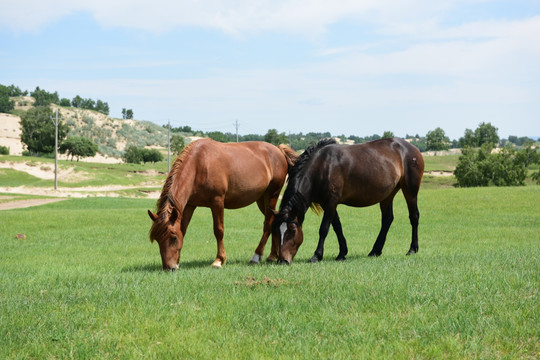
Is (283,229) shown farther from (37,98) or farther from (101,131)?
(37,98)

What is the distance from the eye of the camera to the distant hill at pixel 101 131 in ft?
393

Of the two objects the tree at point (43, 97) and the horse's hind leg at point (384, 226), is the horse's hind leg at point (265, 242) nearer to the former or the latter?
the horse's hind leg at point (384, 226)

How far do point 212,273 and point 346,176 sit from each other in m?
3.72

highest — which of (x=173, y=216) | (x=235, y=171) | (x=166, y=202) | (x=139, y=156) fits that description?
(x=235, y=171)

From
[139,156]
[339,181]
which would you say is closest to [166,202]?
[339,181]

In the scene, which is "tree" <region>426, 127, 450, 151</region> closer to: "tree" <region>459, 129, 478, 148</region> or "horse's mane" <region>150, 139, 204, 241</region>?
"tree" <region>459, 129, 478, 148</region>

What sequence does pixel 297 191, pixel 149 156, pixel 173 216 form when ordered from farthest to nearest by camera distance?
pixel 149 156 < pixel 297 191 < pixel 173 216

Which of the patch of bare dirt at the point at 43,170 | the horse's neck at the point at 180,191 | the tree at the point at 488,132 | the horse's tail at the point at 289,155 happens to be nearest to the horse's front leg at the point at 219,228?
Result: the horse's neck at the point at 180,191

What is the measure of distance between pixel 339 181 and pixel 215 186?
2605 mm

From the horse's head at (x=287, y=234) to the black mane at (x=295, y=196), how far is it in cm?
2

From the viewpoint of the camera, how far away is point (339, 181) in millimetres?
10273

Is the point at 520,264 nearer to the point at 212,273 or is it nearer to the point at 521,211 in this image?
the point at 212,273

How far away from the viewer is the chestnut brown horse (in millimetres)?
8977

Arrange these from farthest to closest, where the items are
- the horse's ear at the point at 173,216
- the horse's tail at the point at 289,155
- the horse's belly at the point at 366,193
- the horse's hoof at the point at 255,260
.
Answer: the horse's tail at the point at 289,155 → the horse's belly at the point at 366,193 → the horse's hoof at the point at 255,260 → the horse's ear at the point at 173,216
